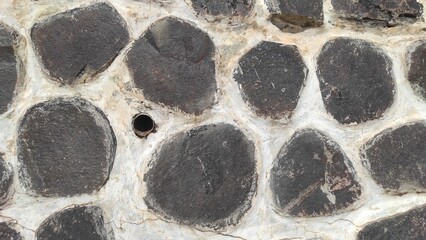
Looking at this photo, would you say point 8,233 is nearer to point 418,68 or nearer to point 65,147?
point 65,147

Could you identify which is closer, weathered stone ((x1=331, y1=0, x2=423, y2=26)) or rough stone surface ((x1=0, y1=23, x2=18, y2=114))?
rough stone surface ((x1=0, y1=23, x2=18, y2=114))

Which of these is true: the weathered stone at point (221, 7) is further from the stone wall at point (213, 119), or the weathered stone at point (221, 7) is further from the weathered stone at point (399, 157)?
the weathered stone at point (399, 157)

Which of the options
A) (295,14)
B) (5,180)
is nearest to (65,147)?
(5,180)

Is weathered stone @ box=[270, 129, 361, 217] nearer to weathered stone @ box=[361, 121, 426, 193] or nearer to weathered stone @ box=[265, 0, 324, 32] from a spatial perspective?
weathered stone @ box=[361, 121, 426, 193]

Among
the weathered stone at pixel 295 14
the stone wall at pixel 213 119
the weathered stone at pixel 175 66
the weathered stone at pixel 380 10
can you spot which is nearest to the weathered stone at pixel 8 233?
the stone wall at pixel 213 119

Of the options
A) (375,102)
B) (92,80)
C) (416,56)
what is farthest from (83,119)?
(416,56)

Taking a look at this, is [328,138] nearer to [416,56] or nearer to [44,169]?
[416,56]

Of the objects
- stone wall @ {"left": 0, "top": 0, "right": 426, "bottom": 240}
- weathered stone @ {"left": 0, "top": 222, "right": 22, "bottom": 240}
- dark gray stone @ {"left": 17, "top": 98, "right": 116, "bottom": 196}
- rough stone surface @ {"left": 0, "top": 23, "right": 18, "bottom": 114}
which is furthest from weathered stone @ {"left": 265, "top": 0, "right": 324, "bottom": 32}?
weathered stone @ {"left": 0, "top": 222, "right": 22, "bottom": 240}
